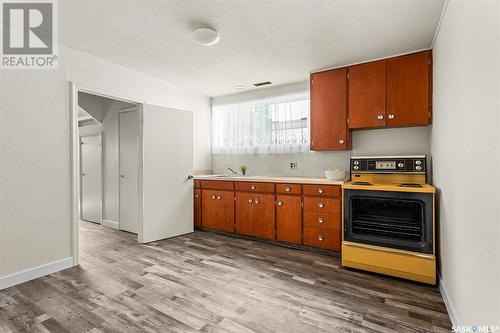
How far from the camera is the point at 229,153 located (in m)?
4.66

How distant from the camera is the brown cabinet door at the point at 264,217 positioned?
11.4ft

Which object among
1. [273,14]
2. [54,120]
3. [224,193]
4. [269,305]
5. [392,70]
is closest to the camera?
[269,305]

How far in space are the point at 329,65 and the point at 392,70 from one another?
76 centimetres

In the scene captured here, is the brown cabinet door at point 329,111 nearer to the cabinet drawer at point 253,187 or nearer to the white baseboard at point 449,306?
the cabinet drawer at point 253,187

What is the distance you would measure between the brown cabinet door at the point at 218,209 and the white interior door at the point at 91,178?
2124 mm

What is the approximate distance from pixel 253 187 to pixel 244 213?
43 centimetres

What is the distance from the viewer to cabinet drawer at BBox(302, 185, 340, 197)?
300 cm

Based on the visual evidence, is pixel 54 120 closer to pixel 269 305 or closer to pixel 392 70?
pixel 269 305

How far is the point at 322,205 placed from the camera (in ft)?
10.1

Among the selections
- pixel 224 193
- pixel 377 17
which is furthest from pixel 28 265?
pixel 377 17

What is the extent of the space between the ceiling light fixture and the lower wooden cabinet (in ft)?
6.87

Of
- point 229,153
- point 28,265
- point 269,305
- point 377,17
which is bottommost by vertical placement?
point 269,305

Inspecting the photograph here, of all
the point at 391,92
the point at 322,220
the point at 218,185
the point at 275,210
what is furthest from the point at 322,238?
the point at 391,92

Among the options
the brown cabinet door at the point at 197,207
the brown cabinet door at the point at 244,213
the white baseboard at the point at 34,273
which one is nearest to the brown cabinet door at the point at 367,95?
the brown cabinet door at the point at 244,213
